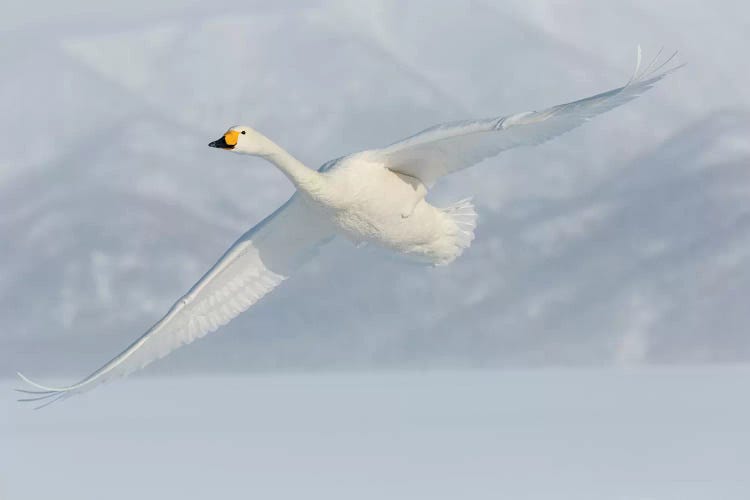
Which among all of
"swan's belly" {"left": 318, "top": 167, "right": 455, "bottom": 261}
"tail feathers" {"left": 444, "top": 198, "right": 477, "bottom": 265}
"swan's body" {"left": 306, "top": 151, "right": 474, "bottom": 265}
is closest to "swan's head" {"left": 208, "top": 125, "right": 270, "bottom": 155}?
"swan's body" {"left": 306, "top": 151, "right": 474, "bottom": 265}

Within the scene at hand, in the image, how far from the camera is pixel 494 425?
14.0 metres

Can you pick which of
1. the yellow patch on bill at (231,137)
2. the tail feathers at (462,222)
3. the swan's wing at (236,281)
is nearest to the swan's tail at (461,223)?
the tail feathers at (462,222)

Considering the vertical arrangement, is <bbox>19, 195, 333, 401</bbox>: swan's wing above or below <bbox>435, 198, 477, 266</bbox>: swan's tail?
below

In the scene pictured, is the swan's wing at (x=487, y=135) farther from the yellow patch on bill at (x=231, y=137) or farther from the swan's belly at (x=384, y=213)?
the yellow patch on bill at (x=231, y=137)

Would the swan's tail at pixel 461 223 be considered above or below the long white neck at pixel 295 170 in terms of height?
above

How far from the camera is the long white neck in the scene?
11.1 m

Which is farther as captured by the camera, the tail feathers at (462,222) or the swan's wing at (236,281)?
the tail feathers at (462,222)

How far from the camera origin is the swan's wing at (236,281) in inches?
485

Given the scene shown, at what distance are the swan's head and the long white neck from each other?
0.06m

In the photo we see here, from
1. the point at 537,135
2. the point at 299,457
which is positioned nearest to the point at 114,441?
the point at 299,457

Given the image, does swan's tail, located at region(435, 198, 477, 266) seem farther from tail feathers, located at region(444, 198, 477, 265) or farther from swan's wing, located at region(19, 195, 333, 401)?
→ swan's wing, located at region(19, 195, 333, 401)

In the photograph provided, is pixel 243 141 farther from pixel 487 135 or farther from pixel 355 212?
pixel 487 135

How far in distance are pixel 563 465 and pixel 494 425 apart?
Result: 2.10m

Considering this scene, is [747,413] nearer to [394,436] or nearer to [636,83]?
[394,436]
